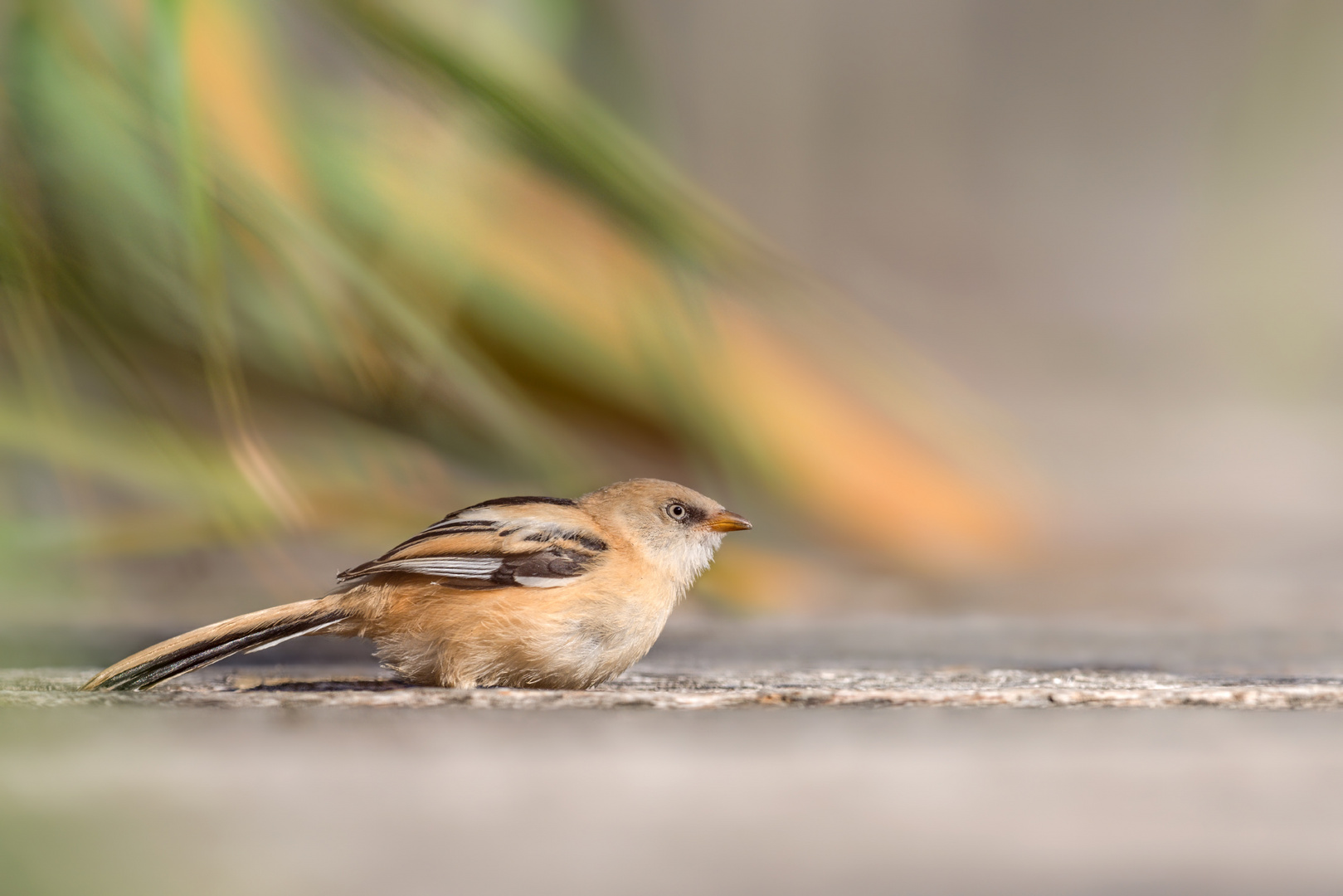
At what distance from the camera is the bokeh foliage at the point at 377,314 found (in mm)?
1604

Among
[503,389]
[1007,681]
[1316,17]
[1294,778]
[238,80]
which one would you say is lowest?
[1294,778]

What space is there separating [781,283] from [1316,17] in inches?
36.1

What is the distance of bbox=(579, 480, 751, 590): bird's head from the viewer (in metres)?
1.57

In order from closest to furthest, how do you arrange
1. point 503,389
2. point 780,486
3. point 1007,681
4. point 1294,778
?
point 1294,778, point 1007,681, point 503,389, point 780,486

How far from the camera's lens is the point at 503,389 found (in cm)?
241

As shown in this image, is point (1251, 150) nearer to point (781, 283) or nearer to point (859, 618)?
point (781, 283)

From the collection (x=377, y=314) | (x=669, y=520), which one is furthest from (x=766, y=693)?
(x=377, y=314)

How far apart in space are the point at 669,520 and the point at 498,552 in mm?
256

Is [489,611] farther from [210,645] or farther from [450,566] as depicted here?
[210,645]

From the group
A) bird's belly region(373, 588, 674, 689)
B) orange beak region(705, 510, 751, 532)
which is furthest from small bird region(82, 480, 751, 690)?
orange beak region(705, 510, 751, 532)

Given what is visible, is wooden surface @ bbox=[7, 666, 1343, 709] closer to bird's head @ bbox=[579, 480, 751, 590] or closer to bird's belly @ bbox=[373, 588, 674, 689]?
Result: bird's belly @ bbox=[373, 588, 674, 689]

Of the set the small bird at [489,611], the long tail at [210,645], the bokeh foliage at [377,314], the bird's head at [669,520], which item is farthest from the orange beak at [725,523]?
the long tail at [210,645]

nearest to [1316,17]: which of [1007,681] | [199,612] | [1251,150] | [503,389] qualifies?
[1251,150]

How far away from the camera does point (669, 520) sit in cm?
162
